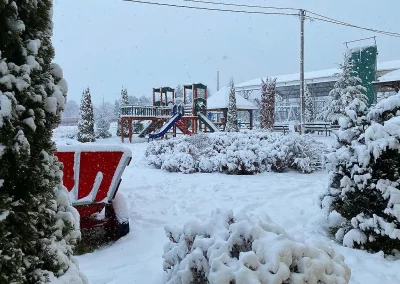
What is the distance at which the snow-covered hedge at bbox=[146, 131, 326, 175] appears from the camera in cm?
900

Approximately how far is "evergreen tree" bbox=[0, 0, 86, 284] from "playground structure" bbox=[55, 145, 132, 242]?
7.06 feet

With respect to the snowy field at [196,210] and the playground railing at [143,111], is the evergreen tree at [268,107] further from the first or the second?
the snowy field at [196,210]

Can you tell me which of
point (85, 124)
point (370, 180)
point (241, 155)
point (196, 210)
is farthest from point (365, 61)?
point (370, 180)

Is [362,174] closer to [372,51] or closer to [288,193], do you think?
[288,193]

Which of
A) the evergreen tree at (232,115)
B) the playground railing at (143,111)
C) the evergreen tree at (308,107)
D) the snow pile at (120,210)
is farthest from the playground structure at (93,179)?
the evergreen tree at (308,107)

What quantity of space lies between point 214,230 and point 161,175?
6392 millimetres

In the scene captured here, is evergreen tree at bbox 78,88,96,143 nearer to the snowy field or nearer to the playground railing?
the playground railing

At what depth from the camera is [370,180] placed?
12.8 feet

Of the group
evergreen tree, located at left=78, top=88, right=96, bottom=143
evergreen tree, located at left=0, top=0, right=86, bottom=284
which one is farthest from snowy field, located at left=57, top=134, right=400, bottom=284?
evergreen tree, located at left=78, top=88, right=96, bottom=143

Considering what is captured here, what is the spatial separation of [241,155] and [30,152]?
24.8 feet

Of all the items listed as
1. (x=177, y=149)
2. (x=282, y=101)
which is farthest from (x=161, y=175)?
(x=282, y=101)

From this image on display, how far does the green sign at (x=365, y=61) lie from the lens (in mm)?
24734

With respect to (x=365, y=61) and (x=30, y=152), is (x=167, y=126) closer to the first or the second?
(x=365, y=61)

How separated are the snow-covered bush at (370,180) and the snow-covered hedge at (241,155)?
15.3ft
